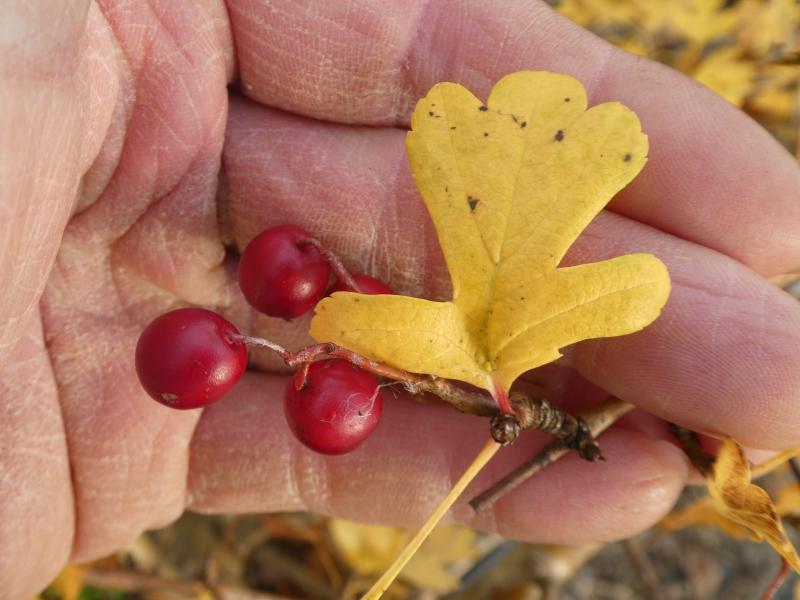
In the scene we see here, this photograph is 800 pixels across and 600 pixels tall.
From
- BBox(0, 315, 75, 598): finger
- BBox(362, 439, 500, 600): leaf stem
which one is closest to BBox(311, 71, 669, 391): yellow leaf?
BBox(362, 439, 500, 600): leaf stem

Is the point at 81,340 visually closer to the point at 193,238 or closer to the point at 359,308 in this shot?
the point at 193,238

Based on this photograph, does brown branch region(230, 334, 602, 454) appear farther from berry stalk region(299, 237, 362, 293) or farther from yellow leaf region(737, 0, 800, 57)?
yellow leaf region(737, 0, 800, 57)

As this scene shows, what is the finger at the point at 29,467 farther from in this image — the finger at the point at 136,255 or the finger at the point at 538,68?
the finger at the point at 538,68

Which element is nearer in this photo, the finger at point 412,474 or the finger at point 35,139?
the finger at point 35,139

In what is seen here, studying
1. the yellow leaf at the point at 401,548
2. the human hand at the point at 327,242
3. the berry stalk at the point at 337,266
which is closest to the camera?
the berry stalk at the point at 337,266

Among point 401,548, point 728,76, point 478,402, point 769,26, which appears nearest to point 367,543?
point 401,548

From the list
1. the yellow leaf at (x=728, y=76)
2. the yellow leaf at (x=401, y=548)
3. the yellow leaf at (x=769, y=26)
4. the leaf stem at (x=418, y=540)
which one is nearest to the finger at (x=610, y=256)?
the leaf stem at (x=418, y=540)

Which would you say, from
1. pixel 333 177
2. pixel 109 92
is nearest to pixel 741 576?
pixel 333 177
